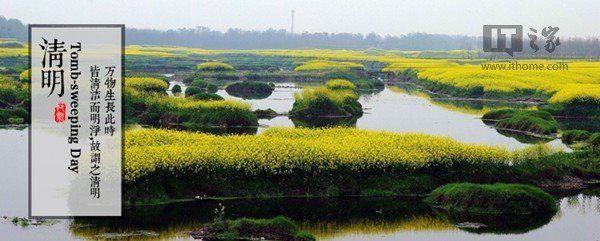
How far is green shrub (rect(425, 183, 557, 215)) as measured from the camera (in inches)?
1085

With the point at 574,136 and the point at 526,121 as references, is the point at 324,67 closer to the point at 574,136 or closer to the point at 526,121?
the point at 526,121

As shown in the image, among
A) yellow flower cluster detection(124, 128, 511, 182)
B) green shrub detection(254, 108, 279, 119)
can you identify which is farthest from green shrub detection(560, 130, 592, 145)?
green shrub detection(254, 108, 279, 119)

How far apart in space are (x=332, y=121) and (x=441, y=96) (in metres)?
24.5

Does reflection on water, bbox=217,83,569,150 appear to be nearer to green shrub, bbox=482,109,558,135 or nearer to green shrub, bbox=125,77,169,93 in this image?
green shrub, bbox=482,109,558,135

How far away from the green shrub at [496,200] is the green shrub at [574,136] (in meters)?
14.9

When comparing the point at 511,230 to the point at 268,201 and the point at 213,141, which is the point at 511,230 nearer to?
the point at 268,201

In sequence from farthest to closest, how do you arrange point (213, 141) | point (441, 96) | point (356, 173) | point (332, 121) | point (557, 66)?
point (557, 66)
point (441, 96)
point (332, 121)
point (213, 141)
point (356, 173)

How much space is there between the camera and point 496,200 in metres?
27.7

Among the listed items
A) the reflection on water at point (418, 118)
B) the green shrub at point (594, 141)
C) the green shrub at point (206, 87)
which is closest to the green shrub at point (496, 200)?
the reflection on water at point (418, 118)

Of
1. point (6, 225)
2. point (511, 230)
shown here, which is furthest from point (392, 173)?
point (6, 225)

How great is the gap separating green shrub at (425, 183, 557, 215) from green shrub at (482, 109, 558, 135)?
18788mm

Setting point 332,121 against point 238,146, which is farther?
point 332,121

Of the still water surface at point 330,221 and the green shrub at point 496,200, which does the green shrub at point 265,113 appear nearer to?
the still water surface at point 330,221

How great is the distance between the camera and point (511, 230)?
26.0 meters
